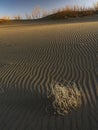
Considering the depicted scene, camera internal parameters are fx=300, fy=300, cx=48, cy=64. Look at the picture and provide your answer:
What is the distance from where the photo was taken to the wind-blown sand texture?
20.6 ft

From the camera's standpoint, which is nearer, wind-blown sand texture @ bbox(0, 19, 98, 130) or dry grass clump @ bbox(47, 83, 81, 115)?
wind-blown sand texture @ bbox(0, 19, 98, 130)

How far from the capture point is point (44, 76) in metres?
8.84

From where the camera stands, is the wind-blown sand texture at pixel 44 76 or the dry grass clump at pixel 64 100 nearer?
the wind-blown sand texture at pixel 44 76

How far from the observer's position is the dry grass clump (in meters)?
6.52

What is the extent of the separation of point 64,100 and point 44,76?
2312 millimetres

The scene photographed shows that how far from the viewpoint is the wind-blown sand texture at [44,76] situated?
6277mm

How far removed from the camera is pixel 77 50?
1105 cm

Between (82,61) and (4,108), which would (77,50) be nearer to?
(82,61)

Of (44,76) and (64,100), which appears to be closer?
(64,100)

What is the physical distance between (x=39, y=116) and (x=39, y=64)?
3.92 meters

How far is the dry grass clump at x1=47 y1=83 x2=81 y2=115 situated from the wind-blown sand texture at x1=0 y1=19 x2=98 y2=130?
165 millimetres

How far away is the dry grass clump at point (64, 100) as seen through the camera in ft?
21.4

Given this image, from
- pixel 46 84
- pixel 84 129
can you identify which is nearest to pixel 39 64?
pixel 46 84

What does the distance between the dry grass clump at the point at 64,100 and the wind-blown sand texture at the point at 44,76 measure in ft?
0.54
